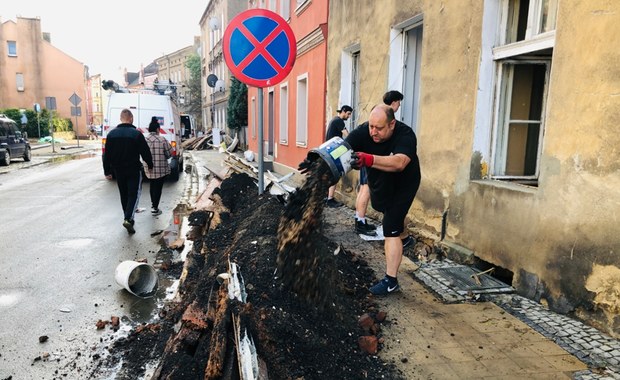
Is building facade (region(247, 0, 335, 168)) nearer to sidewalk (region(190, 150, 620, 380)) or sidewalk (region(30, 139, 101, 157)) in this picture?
sidewalk (region(190, 150, 620, 380))

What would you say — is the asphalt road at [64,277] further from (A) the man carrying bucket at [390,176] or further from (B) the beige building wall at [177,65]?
(B) the beige building wall at [177,65]

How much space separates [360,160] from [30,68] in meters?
55.5

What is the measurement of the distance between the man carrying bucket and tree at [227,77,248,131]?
76.4 feet

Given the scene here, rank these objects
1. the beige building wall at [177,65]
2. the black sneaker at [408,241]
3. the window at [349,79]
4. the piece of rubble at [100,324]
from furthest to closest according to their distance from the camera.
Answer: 1. the beige building wall at [177,65]
2. the window at [349,79]
3. the black sneaker at [408,241]
4. the piece of rubble at [100,324]

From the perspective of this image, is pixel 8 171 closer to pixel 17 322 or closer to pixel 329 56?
pixel 329 56

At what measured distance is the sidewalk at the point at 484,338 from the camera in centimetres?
292

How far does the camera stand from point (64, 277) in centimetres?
512

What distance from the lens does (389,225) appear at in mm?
4082

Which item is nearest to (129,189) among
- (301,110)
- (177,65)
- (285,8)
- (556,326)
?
(301,110)

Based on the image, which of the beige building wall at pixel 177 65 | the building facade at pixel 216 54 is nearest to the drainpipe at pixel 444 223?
the building facade at pixel 216 54

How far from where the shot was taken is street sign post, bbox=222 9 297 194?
5109mm

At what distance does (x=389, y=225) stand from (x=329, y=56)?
6.81 meters

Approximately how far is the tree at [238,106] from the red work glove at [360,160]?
2390 centimetres

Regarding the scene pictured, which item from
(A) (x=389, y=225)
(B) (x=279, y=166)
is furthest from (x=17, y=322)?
(B) (x=279, y=166)
